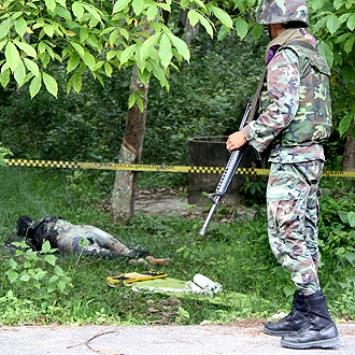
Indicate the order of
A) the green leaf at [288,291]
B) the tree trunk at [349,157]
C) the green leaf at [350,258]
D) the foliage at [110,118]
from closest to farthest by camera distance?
the green leaf at [288,291]
the green leaf at [350,258]
the tree trunk at [349,157]
the foliage at [110,118]

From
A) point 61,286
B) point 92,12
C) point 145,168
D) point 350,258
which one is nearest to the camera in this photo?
point 92,12

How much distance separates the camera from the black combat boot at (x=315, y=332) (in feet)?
14.5

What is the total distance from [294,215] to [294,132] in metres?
0.44

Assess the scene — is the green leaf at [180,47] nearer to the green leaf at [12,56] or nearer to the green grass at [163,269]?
the green leaf at [12,56]

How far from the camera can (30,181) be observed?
11.4 m

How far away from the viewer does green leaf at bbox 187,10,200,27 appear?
15.0ft

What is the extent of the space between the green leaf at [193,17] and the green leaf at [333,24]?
1014 mm

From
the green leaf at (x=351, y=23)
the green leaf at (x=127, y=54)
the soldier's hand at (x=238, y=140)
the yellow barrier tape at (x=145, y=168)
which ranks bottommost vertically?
the yellow barrier tape at (x=145, y=168)

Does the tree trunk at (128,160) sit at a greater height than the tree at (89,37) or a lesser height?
lesser

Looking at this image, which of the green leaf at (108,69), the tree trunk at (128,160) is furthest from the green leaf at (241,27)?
→ the tree trunk at (128,160)

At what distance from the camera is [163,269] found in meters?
7.30

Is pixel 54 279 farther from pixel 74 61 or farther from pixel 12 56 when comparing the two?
pixel 12 56

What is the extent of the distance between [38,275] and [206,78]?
9963mm

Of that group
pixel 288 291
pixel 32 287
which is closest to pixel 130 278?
pixel 32 287
